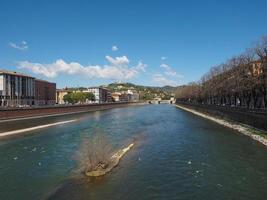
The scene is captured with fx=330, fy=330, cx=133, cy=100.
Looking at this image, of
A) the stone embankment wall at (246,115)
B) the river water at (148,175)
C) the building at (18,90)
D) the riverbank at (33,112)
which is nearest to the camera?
the river water at (148,175)

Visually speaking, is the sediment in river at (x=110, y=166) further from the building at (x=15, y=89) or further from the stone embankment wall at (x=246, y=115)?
the building at (x=15, y=89)

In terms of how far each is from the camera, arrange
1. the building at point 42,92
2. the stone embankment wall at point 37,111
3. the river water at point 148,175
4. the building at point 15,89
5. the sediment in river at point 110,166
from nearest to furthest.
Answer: the river water at point 148,175 < the sediment in river at point 110,166 < the stone embankment wall at point 37,111 < the building at point 15,89 < the building at point 42,92

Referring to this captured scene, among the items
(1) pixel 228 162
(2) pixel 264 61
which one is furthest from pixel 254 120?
(1) pixel 228 162

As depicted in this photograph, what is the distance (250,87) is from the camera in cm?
5828

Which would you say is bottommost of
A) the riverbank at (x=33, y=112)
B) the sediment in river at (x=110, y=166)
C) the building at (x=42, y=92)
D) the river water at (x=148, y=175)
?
the river water at (x=148, y=175)

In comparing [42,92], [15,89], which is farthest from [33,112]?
[42,92]

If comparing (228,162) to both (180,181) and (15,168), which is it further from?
(15,168)

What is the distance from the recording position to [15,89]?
145m

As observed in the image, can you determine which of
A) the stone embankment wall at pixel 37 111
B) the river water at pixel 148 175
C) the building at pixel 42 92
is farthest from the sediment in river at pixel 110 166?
the building at pixel 42 92

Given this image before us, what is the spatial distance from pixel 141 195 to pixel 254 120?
3681 centimetres

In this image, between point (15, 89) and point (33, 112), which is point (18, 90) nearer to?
point (15, 89)

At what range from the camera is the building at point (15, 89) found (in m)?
138

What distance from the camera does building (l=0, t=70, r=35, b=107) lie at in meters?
138

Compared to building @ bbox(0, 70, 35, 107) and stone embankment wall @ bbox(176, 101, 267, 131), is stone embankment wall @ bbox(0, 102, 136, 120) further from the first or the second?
stone embankment wall @ bbox(176, 101, 267, 131)
